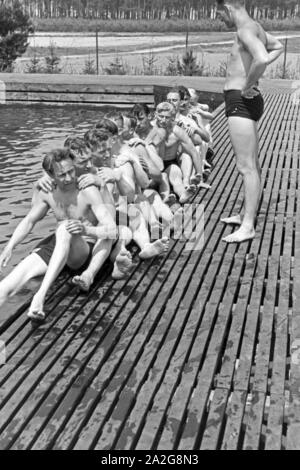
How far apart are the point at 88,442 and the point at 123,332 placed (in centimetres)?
100

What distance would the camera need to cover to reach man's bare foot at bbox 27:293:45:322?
11.8 ft

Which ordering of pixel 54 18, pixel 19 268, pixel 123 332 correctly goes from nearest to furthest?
1. pixel 123 332
2. pixel 19 268
3. pixel 54 18

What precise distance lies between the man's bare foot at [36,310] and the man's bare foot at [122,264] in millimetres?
728

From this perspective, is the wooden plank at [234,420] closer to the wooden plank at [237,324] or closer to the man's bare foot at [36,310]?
the wooden plank at [237,324]

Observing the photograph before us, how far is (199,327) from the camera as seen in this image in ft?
11.9

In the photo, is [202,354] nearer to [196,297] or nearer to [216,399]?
[216,399]

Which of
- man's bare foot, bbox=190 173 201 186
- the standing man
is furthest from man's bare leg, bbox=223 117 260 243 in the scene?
man's bare foot, bbox=190 173 201 186

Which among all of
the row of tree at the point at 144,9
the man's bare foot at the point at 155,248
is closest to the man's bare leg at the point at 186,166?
the man's bare foot at the point at 155,248

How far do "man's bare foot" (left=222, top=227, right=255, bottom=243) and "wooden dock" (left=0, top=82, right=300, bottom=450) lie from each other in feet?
0.19

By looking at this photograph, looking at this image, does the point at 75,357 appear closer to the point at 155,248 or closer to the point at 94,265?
the point at 94,265

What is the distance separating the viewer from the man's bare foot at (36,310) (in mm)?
3605

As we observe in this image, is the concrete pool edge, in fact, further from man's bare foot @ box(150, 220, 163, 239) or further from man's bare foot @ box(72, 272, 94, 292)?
man's bare foot @ box(72, 272, 94, 292)

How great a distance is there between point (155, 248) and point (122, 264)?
48cm
